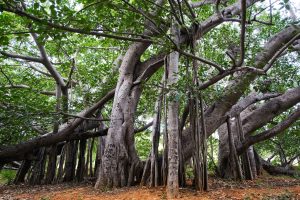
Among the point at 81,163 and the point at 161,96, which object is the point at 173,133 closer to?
the point at 161,96

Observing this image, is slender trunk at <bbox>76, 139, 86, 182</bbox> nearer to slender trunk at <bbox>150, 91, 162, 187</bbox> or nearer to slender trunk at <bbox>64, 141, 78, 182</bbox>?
slender trunk at <bbox>64, 141, 78, 182</bbox>

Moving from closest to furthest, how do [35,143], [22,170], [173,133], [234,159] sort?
[173,133] → [234,159] → [35,143] → [22,170]

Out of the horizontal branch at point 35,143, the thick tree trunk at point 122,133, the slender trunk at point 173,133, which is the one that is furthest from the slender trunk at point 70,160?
the slender trunk at point 173,133

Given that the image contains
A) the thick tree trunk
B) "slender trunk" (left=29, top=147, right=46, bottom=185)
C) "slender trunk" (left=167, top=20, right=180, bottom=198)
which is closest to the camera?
"slender trunk" (left=167, top=20, right=180, bottom=198)

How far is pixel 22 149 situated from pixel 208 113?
5221 millimetres

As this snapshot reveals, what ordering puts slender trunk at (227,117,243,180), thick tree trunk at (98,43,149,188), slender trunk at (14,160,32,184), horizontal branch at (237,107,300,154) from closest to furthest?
thick tree trunk at (98,43,149,188) < slender trunk at (227,117,243,180) < horizontal branch at (237,107,300,154) < slender trunk at (14,160,32,184)

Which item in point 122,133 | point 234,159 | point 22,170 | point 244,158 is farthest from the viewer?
point 22,170

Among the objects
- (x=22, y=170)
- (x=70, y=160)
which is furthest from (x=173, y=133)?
(x=22, y=170)

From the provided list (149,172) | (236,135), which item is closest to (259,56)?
(236,135)

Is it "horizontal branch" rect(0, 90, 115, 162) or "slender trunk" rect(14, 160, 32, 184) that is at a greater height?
"horizontal branch" rect(0, 90, 115, 162)

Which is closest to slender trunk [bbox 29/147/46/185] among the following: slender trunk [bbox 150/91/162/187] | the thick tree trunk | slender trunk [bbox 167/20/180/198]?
the thick tree trunk

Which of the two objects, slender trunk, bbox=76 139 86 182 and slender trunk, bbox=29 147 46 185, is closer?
slender trunk, bbox=76 139 86 182

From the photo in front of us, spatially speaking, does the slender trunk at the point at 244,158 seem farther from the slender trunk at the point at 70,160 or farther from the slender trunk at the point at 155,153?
the slender trunk at the point at 70,160

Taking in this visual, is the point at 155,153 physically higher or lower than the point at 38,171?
higher
